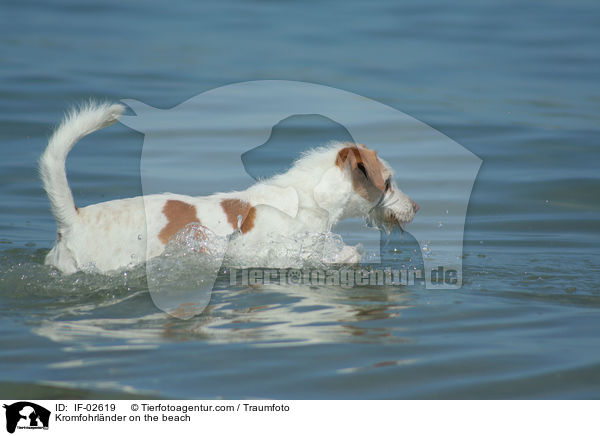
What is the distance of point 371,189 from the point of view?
18.8 feet

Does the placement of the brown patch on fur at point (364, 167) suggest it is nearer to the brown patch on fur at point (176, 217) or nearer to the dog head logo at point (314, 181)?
the dog head logo at point (314, 181)

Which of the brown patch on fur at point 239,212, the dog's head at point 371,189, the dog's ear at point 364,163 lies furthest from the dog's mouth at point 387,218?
the brown patch on fur at point 239,212

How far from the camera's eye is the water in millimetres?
3943

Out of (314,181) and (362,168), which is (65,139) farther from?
(362,168)

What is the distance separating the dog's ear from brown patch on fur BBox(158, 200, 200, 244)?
3.73ft

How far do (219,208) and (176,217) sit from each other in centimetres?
32

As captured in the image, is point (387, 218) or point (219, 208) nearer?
point (219, 208)

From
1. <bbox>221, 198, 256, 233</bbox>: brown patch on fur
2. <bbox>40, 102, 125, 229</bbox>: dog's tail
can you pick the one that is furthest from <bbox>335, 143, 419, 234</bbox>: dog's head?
<bbox>40, 102, 125, 229</bbox>: dog's tail

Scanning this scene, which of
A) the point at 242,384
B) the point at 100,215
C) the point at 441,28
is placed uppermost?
the point at 441,28

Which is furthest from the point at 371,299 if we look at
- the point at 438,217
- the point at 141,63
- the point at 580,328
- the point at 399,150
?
the point at 141,63

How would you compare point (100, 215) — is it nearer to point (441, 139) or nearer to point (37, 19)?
point (441, 139)

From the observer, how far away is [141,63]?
50.5 ft

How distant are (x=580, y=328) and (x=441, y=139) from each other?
22.3 ft
